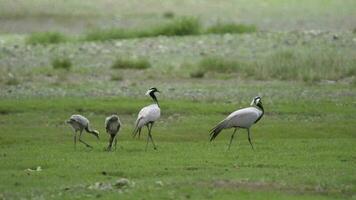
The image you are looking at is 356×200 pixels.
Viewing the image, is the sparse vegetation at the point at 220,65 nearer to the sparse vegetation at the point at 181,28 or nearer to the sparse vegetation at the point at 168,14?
the sparse vegetation at the point at 181,28

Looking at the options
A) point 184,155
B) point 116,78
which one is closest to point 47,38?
point 116,78

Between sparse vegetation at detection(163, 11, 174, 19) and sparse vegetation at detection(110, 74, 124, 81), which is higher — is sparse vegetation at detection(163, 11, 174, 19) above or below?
above

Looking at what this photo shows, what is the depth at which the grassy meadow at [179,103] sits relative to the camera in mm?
17406

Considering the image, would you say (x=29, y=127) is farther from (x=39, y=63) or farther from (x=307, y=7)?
(x=307, y=7)

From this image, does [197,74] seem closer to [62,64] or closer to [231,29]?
[62,64]

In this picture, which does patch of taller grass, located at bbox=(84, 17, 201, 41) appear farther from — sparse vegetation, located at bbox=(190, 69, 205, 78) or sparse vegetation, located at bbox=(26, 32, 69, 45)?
sparse vegetation, located at bbox=(190, 69, 205, 78)

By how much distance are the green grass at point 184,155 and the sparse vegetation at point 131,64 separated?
1155 cm

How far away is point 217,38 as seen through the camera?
5091cm

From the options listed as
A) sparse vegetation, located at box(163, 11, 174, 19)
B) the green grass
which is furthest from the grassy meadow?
sparse vegetation, located at box(163, 11, 174, 19)

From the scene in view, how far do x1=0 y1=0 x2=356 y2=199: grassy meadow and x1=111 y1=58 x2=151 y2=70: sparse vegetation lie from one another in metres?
0.08

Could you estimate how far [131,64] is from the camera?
42688 millimetres

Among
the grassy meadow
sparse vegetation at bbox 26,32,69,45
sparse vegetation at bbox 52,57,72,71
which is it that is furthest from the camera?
sparse vegetation at bbox 26,32,69,45

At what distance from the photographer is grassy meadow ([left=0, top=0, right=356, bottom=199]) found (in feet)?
57.1

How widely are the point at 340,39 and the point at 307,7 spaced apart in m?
26.5
